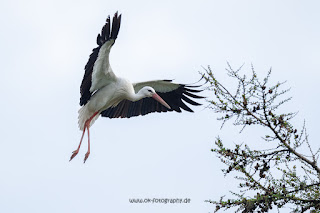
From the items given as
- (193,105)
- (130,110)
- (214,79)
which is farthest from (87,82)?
(214,79)

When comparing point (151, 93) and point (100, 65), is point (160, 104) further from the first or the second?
point (100, 65)

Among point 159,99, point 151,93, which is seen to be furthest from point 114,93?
point 159,99

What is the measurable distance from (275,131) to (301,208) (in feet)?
2.93

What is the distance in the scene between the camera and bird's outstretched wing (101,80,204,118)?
1234cm

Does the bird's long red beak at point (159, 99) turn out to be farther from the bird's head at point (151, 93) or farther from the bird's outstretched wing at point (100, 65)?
the bird's outstretched wing at point (100, 65)

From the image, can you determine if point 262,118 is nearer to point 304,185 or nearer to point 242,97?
point 242,97

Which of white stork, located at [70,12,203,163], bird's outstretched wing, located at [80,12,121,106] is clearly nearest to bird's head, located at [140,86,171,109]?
white stork, located at [70,12,203,163]

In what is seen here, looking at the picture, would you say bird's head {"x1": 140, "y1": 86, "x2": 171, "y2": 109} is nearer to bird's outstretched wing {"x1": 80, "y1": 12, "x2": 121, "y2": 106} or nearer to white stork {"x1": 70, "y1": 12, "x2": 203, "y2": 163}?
white stork {"x1": 70, "y1": 12, "x2": 203, "y2": 163}

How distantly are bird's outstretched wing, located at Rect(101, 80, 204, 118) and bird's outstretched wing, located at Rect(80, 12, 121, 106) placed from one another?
44.4 inches

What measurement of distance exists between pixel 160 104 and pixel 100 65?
7.77 feet

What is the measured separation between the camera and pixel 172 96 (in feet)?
41.0

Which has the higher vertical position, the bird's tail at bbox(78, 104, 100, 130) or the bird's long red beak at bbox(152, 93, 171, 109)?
the bird's long red beak at bbox(152, 93, 171, 109)

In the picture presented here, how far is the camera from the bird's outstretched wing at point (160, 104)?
40.5ft

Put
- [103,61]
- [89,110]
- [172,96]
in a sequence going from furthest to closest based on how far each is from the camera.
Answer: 1. [172,96]
2. [89,110]
3. [103,61]
